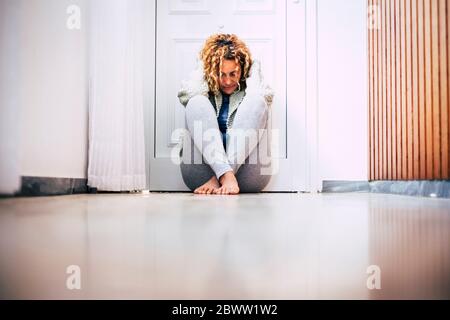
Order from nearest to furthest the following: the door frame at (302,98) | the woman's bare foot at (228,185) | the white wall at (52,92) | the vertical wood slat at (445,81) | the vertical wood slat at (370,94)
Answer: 1. the white wall at (52,92)
2. the vertical wood slat at (445,81)
3. the woman's bare foot at (228,185)
4. the vertical wood slat at (370,94)
5. the door frame at (302,98)

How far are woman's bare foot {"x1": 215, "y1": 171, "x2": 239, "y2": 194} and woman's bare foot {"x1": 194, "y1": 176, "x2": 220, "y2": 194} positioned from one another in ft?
0.15

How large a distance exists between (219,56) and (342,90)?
2.51 ft

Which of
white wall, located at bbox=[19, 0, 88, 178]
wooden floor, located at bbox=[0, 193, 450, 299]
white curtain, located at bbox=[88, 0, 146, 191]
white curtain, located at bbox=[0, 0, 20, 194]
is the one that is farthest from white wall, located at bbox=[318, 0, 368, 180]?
wooden floor, located at bbox=[0, 193, 450, 299]

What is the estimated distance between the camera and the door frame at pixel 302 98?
7.55ft

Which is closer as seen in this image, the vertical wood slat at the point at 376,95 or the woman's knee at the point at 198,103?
the woman's knee at the point at 198,103

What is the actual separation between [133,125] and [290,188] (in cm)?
Answer: 100

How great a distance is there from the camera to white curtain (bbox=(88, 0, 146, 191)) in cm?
163

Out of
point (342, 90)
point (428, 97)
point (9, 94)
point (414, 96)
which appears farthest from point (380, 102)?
point (9, 94)

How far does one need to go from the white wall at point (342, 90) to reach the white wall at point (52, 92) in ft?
4.37

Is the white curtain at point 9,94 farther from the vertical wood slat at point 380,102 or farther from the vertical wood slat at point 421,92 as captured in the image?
the vertical wood slat at point 380,102

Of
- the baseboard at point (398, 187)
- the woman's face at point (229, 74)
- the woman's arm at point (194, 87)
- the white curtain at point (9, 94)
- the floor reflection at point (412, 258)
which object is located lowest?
the baseboard at point (398, 187)

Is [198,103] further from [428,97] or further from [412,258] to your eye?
[412,258]

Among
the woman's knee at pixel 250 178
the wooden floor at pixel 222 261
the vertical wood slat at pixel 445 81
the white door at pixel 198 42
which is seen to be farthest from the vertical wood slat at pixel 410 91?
the wooden floor at pixel 222 261
